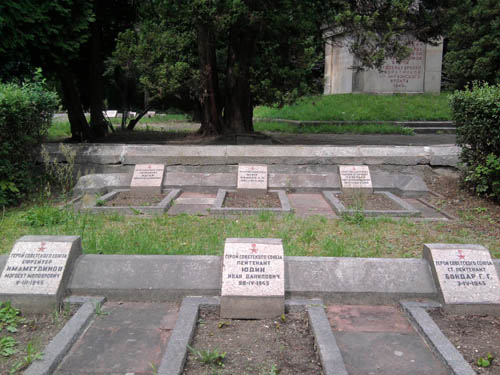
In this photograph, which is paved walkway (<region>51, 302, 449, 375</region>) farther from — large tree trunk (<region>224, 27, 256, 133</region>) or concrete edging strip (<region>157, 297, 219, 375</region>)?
large tree trunk (<region>224, 27, 256, 133</region>)

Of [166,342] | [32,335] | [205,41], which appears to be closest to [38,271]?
[32,335]

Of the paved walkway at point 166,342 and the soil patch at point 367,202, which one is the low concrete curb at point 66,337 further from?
the soil patch at point 367,202

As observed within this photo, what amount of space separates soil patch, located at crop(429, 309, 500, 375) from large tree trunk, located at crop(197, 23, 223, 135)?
8887 mm

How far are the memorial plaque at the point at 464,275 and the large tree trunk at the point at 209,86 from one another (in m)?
8.40

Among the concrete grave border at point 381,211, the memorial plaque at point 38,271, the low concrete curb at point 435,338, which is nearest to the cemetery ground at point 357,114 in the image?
the concrete grave border at point 381,211

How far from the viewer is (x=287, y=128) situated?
18.9 metres

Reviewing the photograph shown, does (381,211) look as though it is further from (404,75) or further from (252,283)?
(404,75)

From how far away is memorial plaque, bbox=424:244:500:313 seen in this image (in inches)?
156

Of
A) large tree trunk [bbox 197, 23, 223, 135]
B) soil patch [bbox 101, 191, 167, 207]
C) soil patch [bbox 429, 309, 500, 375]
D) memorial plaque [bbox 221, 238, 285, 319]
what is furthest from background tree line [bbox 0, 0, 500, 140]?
soil patch [bbox 429, 309, 500, 375]

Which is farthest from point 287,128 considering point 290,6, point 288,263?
point 288,263

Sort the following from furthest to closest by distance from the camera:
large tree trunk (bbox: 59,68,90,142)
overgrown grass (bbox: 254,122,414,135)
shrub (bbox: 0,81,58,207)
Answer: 1. overgrown grass (bbox: 254,122,414,135)
2. large tree trunk (bbox: 59,68,90,142)
3. shrub (bbox: 0,81,58,207)

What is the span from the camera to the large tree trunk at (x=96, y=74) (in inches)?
523

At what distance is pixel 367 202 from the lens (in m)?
7.82

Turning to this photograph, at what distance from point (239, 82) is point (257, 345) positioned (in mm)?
10336
